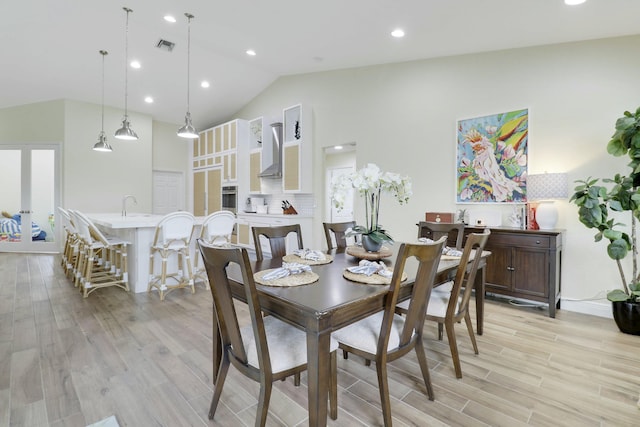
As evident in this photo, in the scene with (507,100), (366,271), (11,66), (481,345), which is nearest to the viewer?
(366,271)

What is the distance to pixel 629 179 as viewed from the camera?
2.57 meters

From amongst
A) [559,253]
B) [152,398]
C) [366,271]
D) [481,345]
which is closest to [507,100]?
[559,253]

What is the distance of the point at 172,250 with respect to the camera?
12.4 ft

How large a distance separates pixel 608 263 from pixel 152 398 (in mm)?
4137

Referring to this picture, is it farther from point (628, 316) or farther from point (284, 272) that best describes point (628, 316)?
point (284, 272)

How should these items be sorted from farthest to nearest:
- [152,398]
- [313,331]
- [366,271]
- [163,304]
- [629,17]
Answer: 1. [163,304]
2. [629,17]
3. [152,398]
4. [366,271]
5. [313,331]

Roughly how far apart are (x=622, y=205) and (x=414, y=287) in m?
2.32

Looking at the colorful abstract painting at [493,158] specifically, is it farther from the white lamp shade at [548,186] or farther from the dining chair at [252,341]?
the dining chair at [252,341]

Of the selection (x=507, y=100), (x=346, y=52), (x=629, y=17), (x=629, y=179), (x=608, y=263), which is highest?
(x=346, y=52)

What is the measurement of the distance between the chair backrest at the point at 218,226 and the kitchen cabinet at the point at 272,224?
1.59 meters

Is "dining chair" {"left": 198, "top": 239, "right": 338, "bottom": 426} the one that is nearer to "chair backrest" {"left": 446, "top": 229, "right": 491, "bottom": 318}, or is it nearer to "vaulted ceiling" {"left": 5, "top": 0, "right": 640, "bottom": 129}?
"chair backrest" {"left": 446, "top": 229, "right": 491, "bottom": 318}

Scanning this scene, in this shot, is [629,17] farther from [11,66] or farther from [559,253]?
[11,66]

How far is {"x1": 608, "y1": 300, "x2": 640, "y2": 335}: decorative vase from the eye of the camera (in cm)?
270

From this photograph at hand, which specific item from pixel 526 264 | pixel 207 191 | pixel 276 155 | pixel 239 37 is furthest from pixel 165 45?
pixel 526 264
